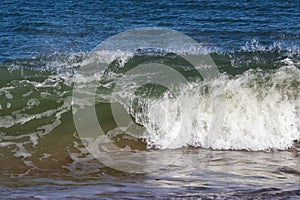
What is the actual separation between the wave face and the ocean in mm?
19

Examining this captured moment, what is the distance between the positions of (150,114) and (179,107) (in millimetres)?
493

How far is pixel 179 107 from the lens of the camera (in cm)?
977

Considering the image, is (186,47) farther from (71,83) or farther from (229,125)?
(229,125)

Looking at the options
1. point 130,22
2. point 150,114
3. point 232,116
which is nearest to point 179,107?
point 150,114

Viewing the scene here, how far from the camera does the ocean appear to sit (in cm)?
698

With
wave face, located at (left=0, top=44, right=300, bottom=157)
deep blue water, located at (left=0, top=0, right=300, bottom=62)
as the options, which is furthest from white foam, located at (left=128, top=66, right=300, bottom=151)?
deep blue water, located at (left=0, top=0, right=300, bottom=62)

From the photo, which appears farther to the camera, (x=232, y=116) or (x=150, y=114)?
(x=150, y=114)

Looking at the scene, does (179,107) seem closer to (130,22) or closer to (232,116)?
(232,116)

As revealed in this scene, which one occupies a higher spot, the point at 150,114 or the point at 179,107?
the point at 179,107

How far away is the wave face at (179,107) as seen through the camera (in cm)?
922

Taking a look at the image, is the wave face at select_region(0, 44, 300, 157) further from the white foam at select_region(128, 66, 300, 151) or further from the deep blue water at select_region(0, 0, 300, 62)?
the deep blue water at select_region(0, 0, 300, 62)

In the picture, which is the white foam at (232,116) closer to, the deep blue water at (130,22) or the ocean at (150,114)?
the ocean at (150,114)


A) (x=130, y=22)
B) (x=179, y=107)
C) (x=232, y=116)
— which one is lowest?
(x=232, y=116)

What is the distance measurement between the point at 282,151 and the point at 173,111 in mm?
1876
